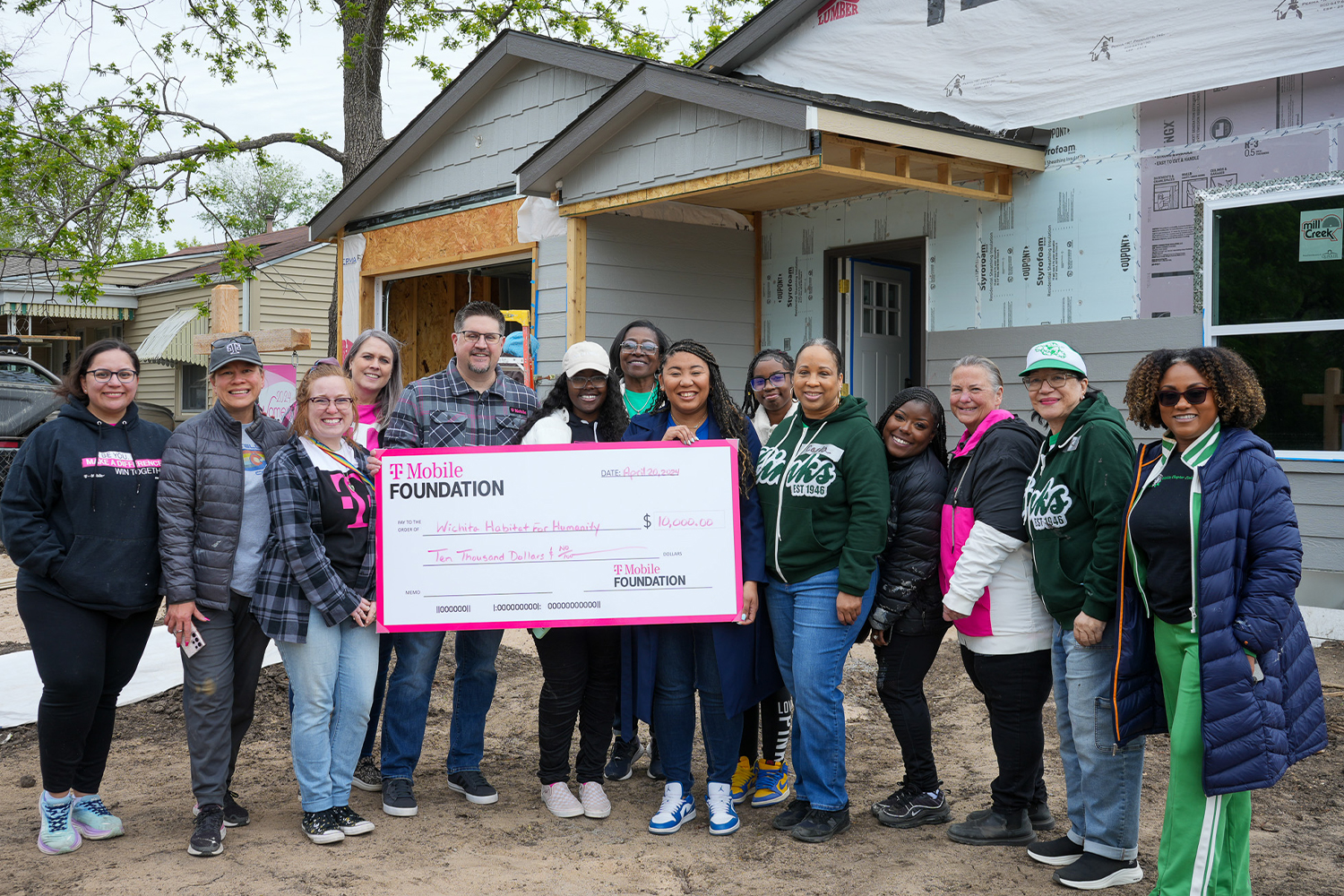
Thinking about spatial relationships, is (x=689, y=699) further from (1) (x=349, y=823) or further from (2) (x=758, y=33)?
(2) (x=758, y=33)

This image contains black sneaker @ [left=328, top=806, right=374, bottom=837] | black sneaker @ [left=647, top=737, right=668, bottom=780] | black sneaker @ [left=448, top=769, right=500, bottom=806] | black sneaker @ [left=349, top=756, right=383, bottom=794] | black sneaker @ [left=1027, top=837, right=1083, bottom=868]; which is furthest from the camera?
black sneaker @ [left=647, top=737, right=668, bottom=780]

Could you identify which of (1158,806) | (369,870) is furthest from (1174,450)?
(369,870)

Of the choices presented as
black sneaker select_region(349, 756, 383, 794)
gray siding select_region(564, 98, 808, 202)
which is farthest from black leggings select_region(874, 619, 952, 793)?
gray siding select_region(564, 98, 808, 202)

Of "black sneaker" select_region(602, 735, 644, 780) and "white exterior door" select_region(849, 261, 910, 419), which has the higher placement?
"white exterior door" select_region(849, 261, 910, 419)

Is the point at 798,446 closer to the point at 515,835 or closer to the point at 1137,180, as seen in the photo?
the point at 515,835

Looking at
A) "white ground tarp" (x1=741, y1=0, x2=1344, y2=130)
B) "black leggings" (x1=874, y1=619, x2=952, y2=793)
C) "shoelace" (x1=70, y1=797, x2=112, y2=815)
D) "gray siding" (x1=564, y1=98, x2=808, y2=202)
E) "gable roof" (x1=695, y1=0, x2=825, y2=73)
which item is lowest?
"shoelace" (x1=70, y1=797, x2=112, y2=815)

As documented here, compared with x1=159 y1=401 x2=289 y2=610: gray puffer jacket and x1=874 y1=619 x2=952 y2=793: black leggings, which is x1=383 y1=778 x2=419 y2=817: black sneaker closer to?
x1=159 y1=401 x2=289 y2=610: gray puffer jacket

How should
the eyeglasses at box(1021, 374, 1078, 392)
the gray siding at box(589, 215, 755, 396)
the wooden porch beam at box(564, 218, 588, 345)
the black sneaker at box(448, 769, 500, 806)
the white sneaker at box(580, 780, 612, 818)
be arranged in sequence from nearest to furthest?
the eyeglasses at box(1021, 374, 1078, 392)
the white sneaker at box(580, 780, 612, 818)
the black sneaker at box(448, 769, 500, 806)
the wooden porch beam at box(564, 218, 588, 345)
the gray siding at box(589, 215, 755, 396)

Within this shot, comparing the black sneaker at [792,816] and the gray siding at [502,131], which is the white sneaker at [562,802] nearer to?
the black sneaker at [792,816]

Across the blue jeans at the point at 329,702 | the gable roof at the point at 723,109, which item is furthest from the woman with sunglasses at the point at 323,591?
the gable roof at the point at 723,109

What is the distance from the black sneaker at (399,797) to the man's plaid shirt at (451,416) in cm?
138

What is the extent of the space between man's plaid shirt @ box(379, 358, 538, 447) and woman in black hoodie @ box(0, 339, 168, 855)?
904 millimetres

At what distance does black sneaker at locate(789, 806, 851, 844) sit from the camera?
3945 mm

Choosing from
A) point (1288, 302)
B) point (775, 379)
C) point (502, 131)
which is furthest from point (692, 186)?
point (1288, 302)
